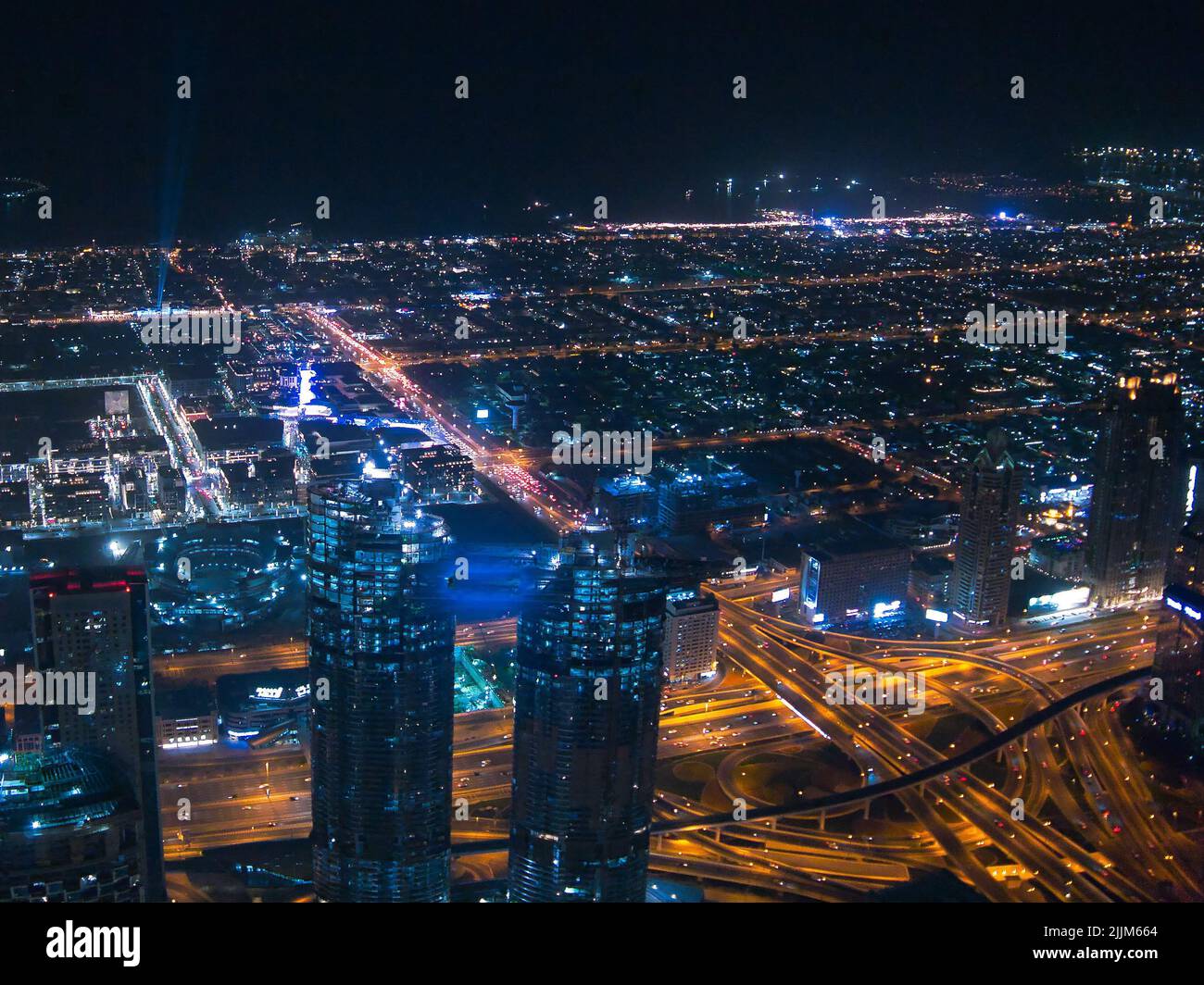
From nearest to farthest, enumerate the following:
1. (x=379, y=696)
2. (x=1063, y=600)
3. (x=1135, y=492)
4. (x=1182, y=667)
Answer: (x=379, y=696)
(x=1182, y=667)
(x=1063, y=600)
(x=1135, y=492)

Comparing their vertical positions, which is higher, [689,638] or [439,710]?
[439,710]

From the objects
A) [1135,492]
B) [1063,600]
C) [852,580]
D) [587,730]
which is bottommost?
[1063,600]

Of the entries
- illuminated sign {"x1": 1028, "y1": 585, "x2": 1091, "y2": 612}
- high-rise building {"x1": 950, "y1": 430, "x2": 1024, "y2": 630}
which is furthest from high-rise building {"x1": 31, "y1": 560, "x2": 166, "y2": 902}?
illuminated sign {"x1": 1028, "y1": 585, "x2": 1091, "y2": 612}

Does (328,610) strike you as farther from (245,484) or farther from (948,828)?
(245,484)

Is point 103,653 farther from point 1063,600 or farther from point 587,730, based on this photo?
point 1063,600

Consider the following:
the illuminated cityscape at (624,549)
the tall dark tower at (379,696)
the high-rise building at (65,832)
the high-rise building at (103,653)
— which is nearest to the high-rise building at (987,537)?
the illuminated cityscape at (624,549)

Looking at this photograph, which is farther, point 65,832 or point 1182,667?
point 1182,667

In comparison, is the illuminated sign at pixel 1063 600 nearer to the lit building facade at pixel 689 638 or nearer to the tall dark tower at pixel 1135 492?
the tall dark tower at pixel 1135 492

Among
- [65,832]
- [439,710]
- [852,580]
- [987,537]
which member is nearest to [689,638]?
[852,580]

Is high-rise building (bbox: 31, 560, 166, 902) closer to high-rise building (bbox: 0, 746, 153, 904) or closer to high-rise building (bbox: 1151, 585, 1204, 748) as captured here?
high-rise building (bbox: 0, 746, 153, 904)
